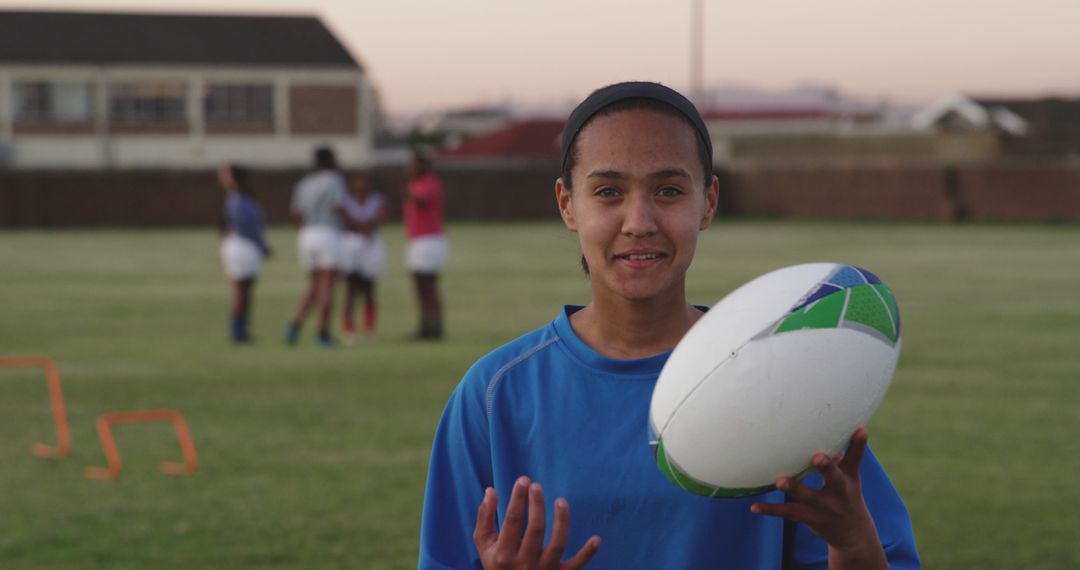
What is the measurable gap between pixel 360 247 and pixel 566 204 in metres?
14.0

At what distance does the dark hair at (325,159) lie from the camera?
16062mm

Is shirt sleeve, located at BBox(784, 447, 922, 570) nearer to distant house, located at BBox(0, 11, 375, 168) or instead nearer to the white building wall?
the white building wall

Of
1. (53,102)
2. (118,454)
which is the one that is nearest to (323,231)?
(118,454)

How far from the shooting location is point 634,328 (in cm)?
312

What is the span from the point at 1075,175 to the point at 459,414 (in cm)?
4594

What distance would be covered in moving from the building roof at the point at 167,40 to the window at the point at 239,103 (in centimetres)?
118

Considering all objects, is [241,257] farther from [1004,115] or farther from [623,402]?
[1004,115]

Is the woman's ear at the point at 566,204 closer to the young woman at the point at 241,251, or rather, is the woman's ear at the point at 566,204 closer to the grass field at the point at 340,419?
the grass field at the point at 340,419

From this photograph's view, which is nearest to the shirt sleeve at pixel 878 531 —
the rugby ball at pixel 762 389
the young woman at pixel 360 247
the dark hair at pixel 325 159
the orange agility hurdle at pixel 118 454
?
the rugby ball at pixel 762 389

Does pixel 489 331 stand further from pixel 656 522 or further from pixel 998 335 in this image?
pixel 656 522

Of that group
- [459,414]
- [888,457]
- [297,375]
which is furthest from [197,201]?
[459,414]

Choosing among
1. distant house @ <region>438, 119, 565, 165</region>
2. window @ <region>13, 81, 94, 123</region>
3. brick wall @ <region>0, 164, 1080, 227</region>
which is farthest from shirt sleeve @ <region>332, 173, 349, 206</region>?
distant house @ <region>438, 119, 565, 165</region>

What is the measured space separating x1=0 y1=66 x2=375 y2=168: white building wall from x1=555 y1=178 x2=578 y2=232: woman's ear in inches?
2589

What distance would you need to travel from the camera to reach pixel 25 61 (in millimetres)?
70062
